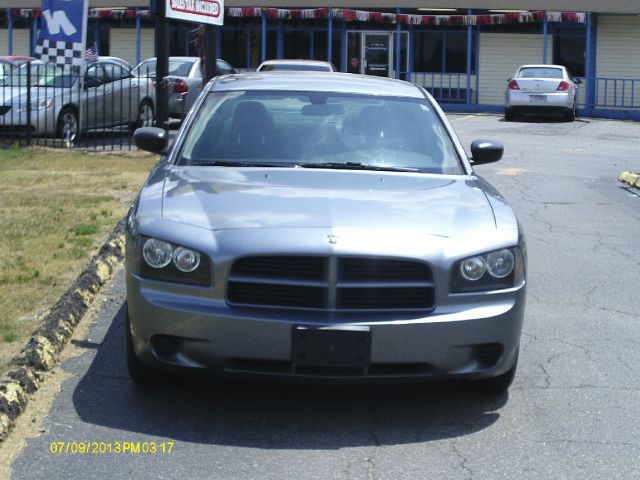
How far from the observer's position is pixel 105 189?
13055mm

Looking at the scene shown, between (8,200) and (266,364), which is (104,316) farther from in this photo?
(8,200)

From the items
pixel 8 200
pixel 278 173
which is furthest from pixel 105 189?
pixel 278 173

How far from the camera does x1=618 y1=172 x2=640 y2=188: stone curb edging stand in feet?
48.4

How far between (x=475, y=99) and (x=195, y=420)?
1245 inches

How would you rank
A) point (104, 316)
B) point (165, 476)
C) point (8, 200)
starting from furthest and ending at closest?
point (8, 200) < point (104, 316) < point (165, 476)

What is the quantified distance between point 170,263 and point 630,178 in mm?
11077

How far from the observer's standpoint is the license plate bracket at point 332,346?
16.4 ft

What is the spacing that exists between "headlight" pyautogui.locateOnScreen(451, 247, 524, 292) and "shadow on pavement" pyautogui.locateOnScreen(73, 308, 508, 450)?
66 cm

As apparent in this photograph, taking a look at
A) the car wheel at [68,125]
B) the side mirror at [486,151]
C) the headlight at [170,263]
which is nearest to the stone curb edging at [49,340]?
the headlight at [170,263]

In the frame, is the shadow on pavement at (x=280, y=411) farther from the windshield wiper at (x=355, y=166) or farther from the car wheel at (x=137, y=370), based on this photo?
the windshield wiper at (x=355, y=166)

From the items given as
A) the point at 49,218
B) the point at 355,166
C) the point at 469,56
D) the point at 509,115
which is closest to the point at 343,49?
the point at 469,56

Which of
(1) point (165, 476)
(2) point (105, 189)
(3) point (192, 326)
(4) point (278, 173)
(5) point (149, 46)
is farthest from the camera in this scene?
(5) point (149, 46)

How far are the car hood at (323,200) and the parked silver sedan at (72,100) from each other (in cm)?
1199

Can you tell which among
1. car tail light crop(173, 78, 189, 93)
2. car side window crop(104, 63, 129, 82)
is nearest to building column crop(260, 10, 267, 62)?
car tail light crop(173, 78, 189, 93)
